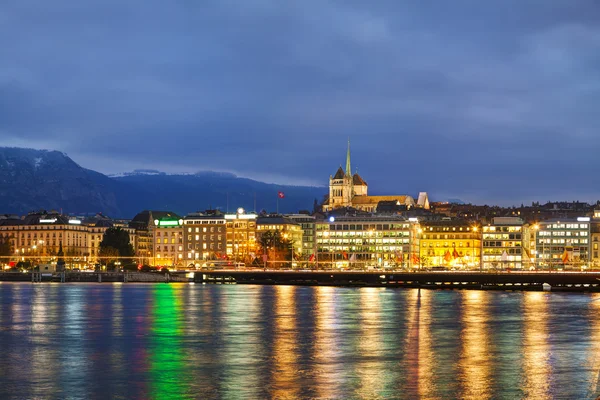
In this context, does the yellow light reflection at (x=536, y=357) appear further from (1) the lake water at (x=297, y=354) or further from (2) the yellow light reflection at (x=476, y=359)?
(2) the yellow light reflection at (x=476, y=359)

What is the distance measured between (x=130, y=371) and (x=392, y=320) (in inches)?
1227

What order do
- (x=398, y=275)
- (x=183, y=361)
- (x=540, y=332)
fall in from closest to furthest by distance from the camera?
1. (x=183, y=361)
2. (x=540, y=332)
3. (x=398, y=275)

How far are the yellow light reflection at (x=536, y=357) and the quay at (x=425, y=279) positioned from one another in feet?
224

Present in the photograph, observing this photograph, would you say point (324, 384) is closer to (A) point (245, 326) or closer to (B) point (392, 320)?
(A) point (245, 326)

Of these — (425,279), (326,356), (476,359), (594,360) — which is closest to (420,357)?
(476,359)

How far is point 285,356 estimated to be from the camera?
1770 inches

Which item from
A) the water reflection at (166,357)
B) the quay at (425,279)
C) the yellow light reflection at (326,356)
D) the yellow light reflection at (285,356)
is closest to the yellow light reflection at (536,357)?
the yellow light reflection at (326,356)

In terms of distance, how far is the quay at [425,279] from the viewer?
146375 millimetres

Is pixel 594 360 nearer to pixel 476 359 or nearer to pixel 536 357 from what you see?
pixel 536 357

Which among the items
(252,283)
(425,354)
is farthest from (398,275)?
(425,354)

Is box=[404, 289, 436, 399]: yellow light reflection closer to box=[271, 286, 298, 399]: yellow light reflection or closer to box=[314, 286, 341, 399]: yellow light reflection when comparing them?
box=[314, 286, 341, 399]: yellow light reflection

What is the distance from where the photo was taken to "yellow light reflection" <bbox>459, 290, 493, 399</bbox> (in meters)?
34.9

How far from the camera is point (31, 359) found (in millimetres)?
44562

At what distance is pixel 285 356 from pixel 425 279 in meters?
110
